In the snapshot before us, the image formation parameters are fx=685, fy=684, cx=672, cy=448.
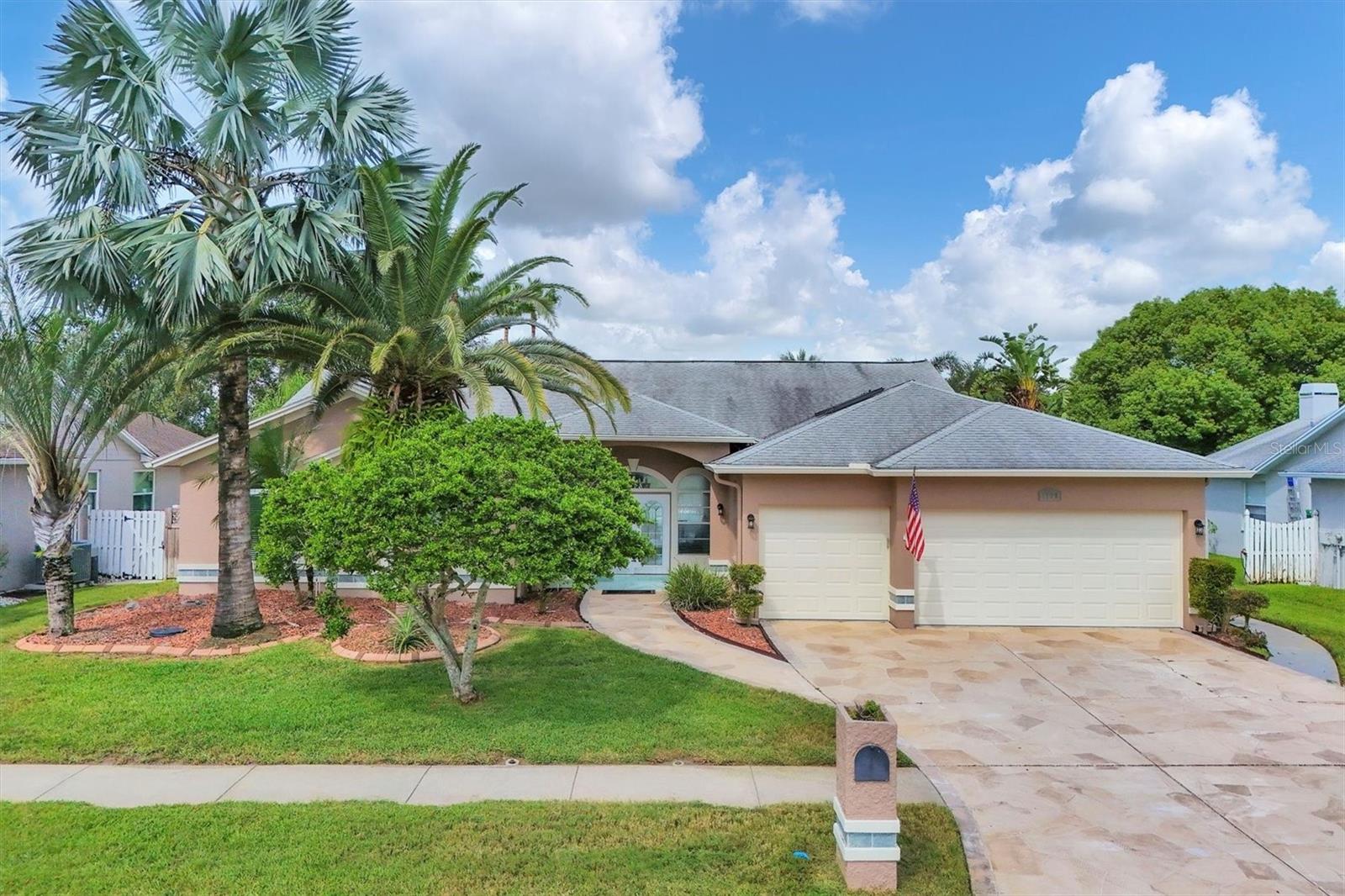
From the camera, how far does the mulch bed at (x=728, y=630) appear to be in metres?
10.8

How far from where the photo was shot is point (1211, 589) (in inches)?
452

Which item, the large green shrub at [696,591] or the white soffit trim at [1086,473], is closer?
the white soffit trim at [1086,473]

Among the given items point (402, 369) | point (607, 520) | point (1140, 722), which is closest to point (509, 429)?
point (607, 520)

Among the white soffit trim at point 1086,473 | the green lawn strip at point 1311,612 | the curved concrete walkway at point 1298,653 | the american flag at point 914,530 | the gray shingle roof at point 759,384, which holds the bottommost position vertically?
the curved concrete walkway at point 1298,653

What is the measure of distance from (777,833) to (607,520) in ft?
10.5

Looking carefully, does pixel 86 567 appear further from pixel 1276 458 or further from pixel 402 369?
pixel 1276 458

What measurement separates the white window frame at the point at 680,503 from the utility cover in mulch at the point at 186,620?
6233mm

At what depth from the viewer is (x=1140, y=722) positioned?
7730 mm

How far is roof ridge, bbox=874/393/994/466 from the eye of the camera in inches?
483

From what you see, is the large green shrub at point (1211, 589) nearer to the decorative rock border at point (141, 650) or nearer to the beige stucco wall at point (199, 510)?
the decorative rock border at point (141, 650)

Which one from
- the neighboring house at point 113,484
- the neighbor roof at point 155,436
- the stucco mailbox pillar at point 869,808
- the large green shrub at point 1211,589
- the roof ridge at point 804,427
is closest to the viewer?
the stucco mailbox pillar at point 869,808

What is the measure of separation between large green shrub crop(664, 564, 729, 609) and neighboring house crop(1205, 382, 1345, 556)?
1124cm

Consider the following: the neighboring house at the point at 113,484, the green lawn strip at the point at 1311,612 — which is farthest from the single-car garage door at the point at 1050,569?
the neighboring house at the point at 113,484

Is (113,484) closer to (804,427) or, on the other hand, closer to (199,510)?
(199,510)
